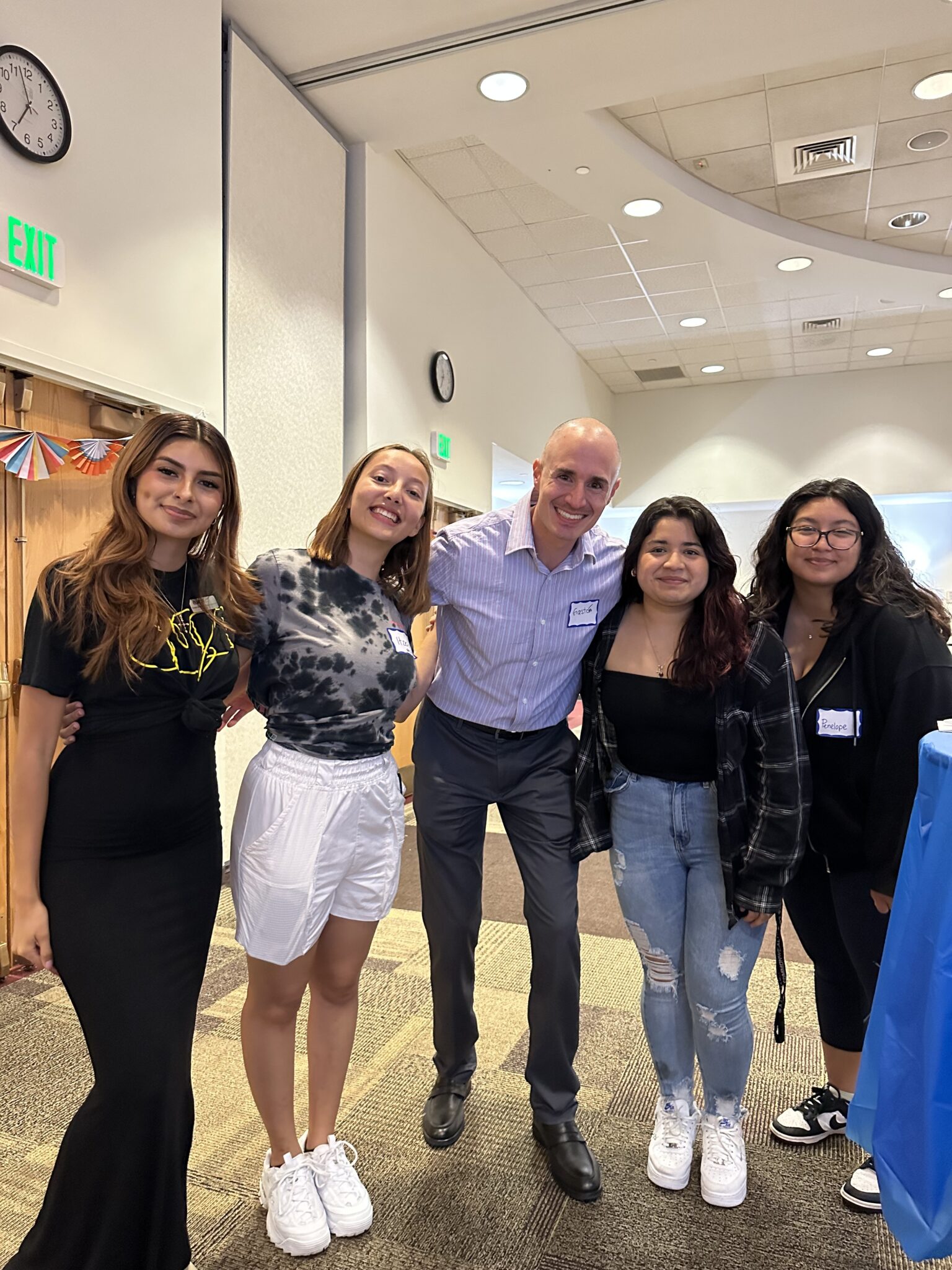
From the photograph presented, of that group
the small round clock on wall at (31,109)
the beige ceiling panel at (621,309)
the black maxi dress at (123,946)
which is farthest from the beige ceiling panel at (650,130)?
the black maxi dress at (123,946)

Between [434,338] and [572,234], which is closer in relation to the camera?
[434,338]

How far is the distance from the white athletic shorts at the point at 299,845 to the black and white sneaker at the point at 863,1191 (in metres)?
1.21

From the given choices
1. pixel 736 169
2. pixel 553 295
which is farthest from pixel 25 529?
pixel 553 295

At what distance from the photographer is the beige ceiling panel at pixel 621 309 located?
719 cm

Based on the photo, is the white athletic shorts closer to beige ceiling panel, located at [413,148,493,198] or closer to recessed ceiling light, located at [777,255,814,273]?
beige ceiling panel, located at [413,148,493,198]

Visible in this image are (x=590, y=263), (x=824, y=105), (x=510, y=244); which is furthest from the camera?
(x=590, y=263)

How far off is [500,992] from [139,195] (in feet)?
10.2

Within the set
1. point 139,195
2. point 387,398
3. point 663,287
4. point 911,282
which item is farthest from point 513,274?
point 139,195

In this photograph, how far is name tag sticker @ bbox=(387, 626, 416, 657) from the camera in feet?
5.56

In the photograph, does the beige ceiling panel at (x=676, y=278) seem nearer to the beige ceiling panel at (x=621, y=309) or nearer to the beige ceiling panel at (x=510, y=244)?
the beige ceiling panel at (x=621, y=309)

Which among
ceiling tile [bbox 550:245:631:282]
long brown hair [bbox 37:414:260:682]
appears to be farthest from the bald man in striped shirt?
ceiling tile [bbox 550:245:631:282]

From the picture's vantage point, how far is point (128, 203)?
310 cm

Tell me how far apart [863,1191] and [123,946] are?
1.59 meters

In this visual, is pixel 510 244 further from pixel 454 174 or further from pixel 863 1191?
pixel 863 1191
